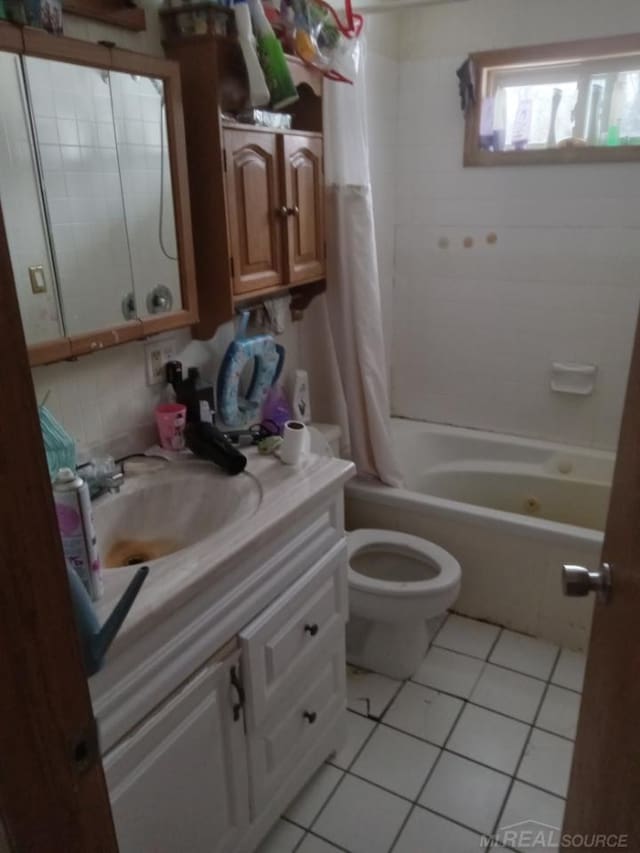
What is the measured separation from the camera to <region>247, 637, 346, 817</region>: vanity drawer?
4.60 ft

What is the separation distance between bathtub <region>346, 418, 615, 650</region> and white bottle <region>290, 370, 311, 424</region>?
1.36 ft

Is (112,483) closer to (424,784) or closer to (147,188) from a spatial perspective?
(147,188)

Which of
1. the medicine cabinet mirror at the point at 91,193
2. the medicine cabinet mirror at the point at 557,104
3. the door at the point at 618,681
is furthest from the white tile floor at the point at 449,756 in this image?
the medicine cabinet mirror at the point at 557,104

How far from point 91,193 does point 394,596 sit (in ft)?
4.34

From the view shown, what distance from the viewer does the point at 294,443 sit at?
1.54 m

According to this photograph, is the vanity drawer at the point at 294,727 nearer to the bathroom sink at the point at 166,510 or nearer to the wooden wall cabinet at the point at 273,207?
the bathroom sink at the point at 166,510

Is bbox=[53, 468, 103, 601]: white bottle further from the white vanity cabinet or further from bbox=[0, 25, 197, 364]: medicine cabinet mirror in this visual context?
bbox=[0, 25, 197, 364]: medicine cabinet mirror

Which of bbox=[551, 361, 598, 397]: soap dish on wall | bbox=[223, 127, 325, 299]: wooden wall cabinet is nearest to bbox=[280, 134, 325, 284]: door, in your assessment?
bbox=[223, 127, 325, 299]: wooden wall cabinet

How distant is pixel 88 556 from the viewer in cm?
99

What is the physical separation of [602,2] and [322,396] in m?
1.66

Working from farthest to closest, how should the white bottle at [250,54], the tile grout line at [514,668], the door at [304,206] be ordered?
the tile grout line at [514,668] < the door at [304,206] < the white bottle at [250,54]

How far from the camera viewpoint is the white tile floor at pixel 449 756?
61.9 inches

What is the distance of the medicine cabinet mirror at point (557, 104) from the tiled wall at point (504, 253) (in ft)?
0.15

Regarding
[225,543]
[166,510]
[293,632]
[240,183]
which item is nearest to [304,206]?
[240,183]
